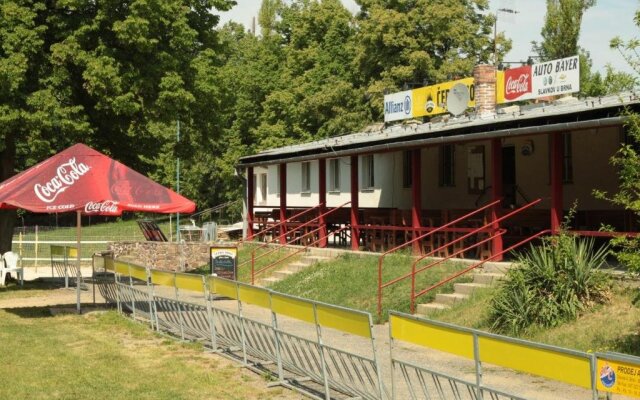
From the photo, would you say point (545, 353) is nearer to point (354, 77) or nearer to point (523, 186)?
point (523, 186)

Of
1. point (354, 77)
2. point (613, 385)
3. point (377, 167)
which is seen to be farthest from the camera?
point (354, 77)

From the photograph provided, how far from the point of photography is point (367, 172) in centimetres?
3206

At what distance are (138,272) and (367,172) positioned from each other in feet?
56.4

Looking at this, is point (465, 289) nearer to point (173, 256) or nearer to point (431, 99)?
point (173, 256)

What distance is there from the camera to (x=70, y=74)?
80.8ft

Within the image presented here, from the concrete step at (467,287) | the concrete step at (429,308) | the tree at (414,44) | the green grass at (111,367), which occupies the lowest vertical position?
the green grass at (111,367)

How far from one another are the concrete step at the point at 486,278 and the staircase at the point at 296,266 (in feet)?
22.9

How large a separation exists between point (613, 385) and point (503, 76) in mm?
28503

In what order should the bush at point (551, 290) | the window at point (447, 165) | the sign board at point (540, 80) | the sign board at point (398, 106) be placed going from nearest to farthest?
the bush at point (551, 290) < the window at point (447, 165) < the sign board at point (540, 80) < the sign board at point (398, 106)

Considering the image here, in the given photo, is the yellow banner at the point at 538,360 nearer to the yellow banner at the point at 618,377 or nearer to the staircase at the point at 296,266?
the yellow banner at the point at 618,377

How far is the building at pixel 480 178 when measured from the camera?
17.6 m

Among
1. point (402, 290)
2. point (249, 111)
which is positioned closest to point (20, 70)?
point (402, 290)

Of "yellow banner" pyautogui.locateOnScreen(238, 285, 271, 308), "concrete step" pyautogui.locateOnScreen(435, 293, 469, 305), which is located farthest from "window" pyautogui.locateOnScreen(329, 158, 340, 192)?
"yellow banner" pyautogui.locateOnScreen(238, 285, 271, 308)

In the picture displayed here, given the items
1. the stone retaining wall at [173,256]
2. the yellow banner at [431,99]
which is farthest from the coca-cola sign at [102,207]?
the yellow banner at [431,99]
